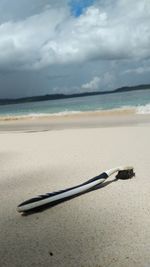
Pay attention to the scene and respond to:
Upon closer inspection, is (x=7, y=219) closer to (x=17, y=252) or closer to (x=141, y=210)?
(x=17, y=252)

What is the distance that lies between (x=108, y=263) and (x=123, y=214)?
41.8 inches

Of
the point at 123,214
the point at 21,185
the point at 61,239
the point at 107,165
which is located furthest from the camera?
the point at 107,165

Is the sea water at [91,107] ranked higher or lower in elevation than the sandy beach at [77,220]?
lower

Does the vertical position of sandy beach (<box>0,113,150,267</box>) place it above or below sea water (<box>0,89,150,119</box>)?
above

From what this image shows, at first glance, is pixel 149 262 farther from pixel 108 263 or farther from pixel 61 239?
pixel 61 239

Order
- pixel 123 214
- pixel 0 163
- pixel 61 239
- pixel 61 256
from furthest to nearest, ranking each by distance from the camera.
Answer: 1. pixel 0 163
2. pixel 123 214
3. pixel 61 239
4. pixel 61 256

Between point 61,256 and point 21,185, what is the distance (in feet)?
8.33

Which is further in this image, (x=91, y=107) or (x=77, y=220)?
(x=91, y=107)

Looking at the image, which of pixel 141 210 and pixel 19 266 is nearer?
pixel 19 266

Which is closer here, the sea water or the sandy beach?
the sandy beach

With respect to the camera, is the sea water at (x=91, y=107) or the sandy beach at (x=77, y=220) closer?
the sandy beach at (x=77, y=220)

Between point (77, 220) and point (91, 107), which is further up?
point (77, 220)

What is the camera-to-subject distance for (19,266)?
117 inches

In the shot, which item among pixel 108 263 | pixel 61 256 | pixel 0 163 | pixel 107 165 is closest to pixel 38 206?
pixel 61 256
